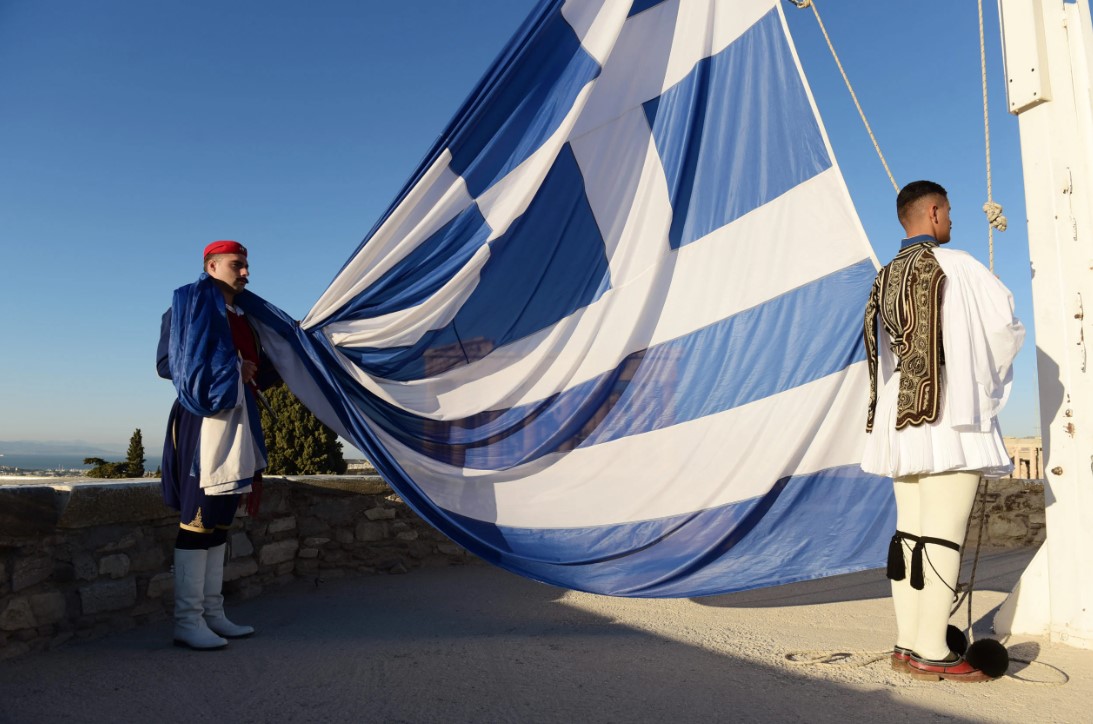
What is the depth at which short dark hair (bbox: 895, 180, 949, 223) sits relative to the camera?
9.05 ft

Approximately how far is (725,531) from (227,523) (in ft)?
6.71

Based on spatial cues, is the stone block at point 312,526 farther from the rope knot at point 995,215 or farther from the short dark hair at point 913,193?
the rope knot at point 995,215

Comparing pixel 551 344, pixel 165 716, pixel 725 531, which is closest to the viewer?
pixel 165 716

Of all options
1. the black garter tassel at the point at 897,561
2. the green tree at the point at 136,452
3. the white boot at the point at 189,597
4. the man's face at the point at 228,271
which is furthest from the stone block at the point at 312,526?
the green tree at the point at 136,452

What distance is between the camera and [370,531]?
4.86 metres

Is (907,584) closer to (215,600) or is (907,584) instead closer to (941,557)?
(941,557)

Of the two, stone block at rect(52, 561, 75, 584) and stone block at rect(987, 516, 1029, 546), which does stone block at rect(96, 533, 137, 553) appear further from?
stone block at rect(987, 516, 1029, 546)

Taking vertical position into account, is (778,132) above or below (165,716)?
above

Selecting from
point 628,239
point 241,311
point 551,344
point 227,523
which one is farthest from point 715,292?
point 227,523

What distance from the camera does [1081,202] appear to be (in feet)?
10.1

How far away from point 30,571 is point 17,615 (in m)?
0.16

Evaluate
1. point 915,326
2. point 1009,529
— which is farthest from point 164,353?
point 1009,529

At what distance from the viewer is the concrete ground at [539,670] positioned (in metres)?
2.29

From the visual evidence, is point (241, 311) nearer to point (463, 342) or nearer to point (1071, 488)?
point (463, 342)
